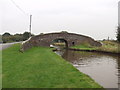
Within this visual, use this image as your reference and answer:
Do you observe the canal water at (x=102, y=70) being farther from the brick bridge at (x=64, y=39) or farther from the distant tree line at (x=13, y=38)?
the distant tree line at (x=13, y=38)

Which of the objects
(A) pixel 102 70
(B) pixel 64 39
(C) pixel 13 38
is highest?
(C) pixel 13 38

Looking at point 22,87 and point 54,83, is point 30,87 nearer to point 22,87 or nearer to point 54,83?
point 22,87

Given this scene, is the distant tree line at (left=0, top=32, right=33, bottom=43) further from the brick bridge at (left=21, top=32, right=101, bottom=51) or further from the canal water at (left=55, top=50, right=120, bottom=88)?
the canal water at (left=55, top=50, right=120, bottom=88)

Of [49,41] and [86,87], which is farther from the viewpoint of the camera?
[49,41]

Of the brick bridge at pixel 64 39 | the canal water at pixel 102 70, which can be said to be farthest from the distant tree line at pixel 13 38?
the canal water at pixel 102 70

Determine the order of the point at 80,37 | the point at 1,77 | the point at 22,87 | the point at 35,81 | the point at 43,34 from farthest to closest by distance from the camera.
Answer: the point at 80,37 < the point at 43,34 < the point at 1,77 < the point at 35,81 < the point at 22,87

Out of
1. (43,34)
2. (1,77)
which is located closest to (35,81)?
(1,77)

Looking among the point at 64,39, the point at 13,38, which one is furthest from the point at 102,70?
the point at 13,38

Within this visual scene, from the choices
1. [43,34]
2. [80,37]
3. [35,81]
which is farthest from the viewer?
[80,37]

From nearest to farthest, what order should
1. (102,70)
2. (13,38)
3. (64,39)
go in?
1. (102,70)
2. (64,39)
3. (13,38)

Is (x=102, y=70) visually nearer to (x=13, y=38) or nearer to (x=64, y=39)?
(x=64, y=39)

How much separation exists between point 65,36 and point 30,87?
127ft

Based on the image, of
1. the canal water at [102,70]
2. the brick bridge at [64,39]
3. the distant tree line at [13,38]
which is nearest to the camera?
the canal water at [102,70]

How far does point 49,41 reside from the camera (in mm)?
44031
